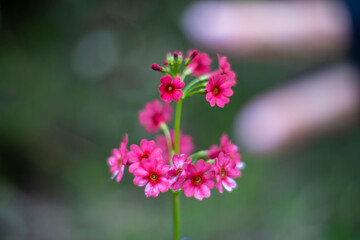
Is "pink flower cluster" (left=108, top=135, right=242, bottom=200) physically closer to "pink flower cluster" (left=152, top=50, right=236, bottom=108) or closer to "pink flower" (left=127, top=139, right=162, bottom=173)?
"pink flower" (left=127, top=139, right=162, bottom=173)

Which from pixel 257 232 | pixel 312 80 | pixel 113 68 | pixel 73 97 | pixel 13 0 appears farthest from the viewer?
pixel 113 68

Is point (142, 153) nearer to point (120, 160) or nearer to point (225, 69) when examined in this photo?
point (120, 160)

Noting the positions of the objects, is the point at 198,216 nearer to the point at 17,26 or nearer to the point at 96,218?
the point at 96,218

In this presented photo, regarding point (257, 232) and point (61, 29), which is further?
point (61, 29)

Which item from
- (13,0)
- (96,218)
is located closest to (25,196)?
(96,218)

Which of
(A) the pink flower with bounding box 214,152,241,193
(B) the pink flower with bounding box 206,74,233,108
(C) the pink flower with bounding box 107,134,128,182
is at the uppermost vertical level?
(B) the pink flower with bounding box 206,74,233,108

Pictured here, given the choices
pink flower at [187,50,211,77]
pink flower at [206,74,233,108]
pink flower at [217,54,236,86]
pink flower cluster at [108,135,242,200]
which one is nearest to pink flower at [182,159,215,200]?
pink flower cluster at [108,135,242,200]

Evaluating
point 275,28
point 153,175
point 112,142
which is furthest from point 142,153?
point 112,142

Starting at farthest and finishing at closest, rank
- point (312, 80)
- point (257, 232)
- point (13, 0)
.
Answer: point (13, 0)
point (312, 80)
point (257, 232)
